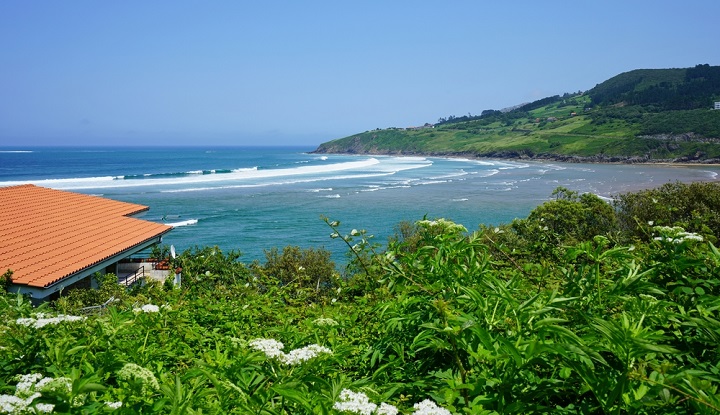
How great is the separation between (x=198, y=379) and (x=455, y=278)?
1320 mm

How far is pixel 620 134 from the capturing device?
130 m

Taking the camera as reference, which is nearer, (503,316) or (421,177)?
(503,316)

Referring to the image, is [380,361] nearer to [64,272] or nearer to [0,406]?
[0,406]

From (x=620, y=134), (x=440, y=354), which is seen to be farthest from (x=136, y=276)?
(x=620, y=134)

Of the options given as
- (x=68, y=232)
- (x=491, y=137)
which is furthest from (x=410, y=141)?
(x=68, y=232)

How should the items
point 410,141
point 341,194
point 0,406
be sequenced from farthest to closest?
point 410,141, point 341,194, point 0,406

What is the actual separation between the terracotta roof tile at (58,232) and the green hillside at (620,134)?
363ft

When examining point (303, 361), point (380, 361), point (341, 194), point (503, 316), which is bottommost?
point (341, 194)

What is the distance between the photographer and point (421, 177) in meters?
89.2

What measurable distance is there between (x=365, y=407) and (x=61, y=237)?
54.4ft

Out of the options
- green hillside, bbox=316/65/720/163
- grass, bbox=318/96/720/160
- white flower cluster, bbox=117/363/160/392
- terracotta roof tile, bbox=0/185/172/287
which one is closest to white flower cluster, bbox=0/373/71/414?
white flower cluster, bbox=117/363/160/392

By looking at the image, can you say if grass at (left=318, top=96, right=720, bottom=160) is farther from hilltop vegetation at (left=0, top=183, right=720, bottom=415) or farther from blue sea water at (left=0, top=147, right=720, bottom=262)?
hilltop vegetation at (left=0, top=183, right=720, bottom=415)

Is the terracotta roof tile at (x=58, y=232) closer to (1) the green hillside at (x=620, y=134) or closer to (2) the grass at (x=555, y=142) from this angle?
(1) the green hillside at (x=620, y=134)

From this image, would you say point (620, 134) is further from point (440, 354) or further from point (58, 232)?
point (440, 354)
